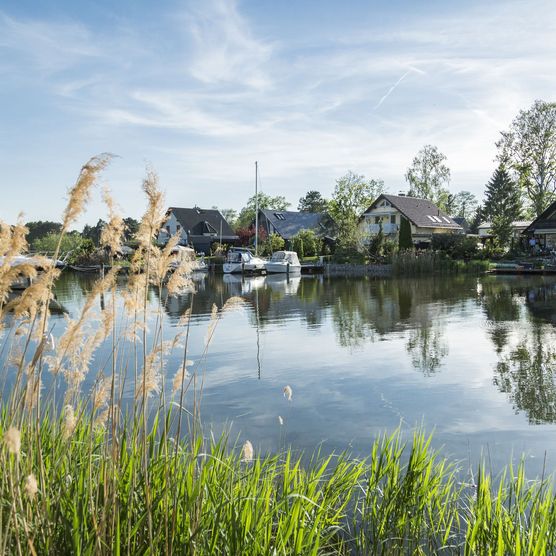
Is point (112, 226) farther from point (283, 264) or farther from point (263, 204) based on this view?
point (263, 204)

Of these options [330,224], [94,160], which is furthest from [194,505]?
[330,224]

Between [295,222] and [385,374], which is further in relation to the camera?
[295,222]

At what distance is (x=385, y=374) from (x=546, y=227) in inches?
1666

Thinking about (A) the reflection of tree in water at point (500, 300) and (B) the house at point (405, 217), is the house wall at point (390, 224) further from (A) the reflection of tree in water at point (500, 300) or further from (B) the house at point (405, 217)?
(A) the reflection of tree in water at point (500, 300)

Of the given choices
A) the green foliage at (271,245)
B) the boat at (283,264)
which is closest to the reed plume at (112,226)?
the boat at (283,264)

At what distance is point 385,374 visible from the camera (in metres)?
11.1

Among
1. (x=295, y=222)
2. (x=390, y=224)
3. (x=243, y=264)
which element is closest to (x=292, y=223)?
(x=295, y=222)

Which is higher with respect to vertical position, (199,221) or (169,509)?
(199,221)

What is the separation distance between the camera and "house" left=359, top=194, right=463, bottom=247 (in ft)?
194

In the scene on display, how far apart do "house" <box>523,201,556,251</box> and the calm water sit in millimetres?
27016

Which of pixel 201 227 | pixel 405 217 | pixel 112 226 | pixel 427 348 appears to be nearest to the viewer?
pixel 112 226

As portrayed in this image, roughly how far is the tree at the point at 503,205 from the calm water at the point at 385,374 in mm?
30552

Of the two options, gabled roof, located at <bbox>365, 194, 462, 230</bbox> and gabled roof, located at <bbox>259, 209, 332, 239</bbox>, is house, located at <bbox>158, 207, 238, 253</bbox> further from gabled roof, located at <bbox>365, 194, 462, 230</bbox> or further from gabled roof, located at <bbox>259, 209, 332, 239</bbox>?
gabled roof, located at <bbox>365, 194, 462, 230</bbox>

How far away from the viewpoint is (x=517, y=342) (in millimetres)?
14508
